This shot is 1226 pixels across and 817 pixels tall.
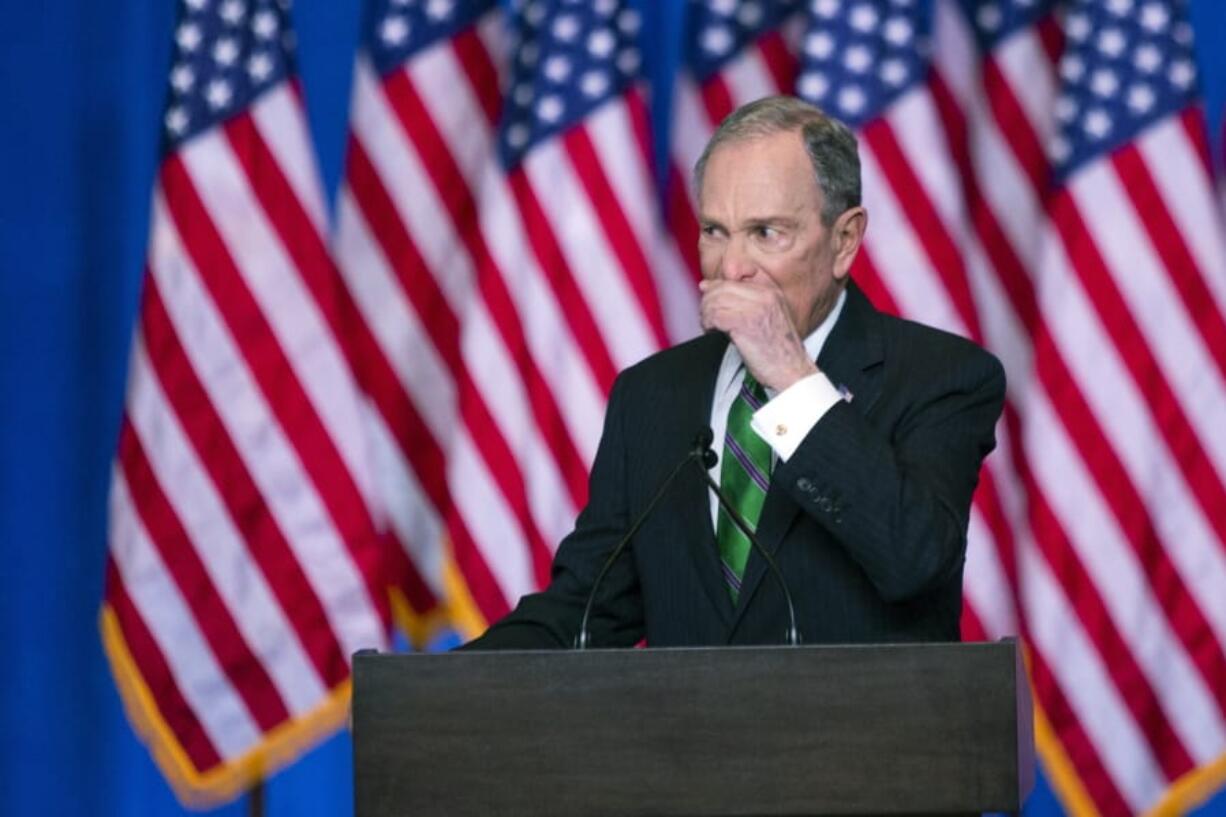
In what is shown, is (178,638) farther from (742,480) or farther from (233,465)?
(742,480)

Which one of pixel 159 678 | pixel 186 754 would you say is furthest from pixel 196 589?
pixel 186 754

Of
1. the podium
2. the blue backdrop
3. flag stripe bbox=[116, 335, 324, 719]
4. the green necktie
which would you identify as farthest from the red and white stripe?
the podium

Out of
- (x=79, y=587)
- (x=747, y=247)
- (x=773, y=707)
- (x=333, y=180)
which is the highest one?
(x=333, y=180)

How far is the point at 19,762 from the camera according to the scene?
16.8ft

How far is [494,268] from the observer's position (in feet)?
15.5

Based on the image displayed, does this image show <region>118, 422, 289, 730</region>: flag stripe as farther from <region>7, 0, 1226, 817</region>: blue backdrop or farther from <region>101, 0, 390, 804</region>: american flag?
<region>7, 0, 1226, 817</region>: blue backdrop

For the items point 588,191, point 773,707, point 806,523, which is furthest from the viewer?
point 588,191

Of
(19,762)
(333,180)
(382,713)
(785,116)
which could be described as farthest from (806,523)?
(19,762)

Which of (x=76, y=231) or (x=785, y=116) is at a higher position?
(x=76, y=231)

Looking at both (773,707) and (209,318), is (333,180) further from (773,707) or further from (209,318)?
(773,707)

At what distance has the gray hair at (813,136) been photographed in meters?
2.65

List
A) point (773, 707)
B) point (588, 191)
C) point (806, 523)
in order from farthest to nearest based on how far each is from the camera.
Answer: point (588, 191) → point (806, 523) → point (773, 707)

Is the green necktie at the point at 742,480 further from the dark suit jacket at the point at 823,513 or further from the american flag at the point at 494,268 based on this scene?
the american flag at the point at 494,268

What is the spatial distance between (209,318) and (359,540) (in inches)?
24.6
